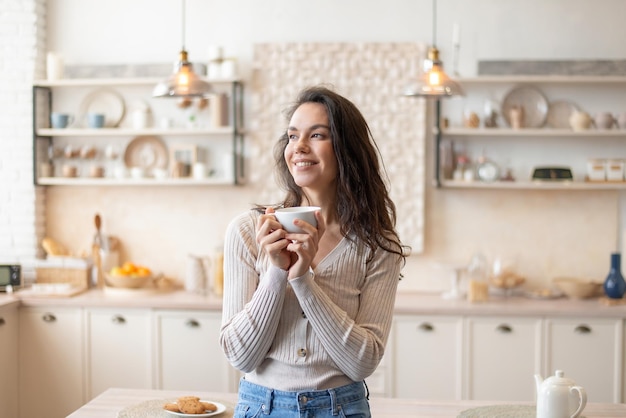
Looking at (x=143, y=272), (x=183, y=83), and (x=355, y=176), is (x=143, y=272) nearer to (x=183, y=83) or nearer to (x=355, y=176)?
(x=183, y=83)

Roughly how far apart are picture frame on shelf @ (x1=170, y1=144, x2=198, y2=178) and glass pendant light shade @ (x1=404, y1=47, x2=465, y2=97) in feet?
5.72

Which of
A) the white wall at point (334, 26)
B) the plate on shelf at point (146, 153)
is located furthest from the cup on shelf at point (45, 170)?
the white wall at point (334, 26)

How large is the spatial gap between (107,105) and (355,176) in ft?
11.9

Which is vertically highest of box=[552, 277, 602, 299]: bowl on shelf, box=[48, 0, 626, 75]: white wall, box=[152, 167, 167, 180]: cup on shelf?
box=[48, 0, 626, 75]: white wall

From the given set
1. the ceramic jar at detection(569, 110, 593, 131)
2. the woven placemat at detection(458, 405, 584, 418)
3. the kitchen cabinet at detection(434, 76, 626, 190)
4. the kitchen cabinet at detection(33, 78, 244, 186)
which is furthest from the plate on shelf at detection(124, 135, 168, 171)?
the woven placemat at detection(458, 405, 584, 418)

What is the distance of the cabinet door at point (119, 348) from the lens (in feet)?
15.1

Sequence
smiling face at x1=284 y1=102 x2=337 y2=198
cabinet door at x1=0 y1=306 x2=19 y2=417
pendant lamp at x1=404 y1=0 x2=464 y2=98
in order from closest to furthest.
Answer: smiling face at x1=284 y1=102 x2=337 y2=198
pendant lamp at x1=404 y1=0 x2=464 y2=98
cabinet door at x1=0 y1=306 x2=19 y2=417

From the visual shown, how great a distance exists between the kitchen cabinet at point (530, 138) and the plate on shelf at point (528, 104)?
0.02 meters

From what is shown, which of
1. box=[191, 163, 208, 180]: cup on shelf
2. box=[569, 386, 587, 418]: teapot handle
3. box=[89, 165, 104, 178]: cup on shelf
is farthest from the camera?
box=[89, 165, 104, 178]: cup on shelf

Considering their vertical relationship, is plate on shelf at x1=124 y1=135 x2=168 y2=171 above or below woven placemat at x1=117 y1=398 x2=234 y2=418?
above

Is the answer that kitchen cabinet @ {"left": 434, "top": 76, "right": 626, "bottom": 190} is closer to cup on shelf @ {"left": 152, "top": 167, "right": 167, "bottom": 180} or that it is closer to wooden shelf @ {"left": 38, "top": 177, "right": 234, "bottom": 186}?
wooden shelf @ {"left": 38, "top": 177, "right": 234, "bottom": 186}

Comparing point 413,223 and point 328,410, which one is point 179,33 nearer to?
point 413,223

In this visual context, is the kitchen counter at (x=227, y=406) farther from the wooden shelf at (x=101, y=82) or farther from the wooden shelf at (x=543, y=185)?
the wooden shelf at (x=101, y=82)

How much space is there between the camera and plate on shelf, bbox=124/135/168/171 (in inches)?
202
